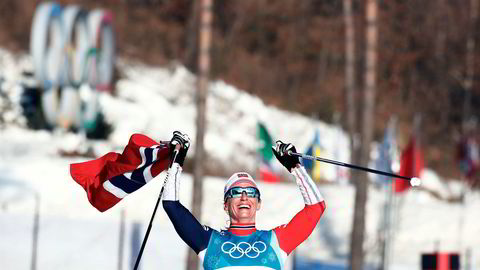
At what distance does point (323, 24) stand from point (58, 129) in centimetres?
2272

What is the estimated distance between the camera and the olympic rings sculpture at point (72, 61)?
33438 millimetres

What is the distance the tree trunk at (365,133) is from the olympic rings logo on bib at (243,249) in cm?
1521

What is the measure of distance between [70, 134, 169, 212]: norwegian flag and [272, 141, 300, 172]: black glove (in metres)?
1.14

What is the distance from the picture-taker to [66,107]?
34188 millimetres

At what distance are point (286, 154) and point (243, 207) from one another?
55cm

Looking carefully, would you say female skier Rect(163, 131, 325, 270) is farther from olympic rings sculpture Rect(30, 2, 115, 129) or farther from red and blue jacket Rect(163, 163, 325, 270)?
olympic rings sculpture Rect(30, 2, 115, 129)

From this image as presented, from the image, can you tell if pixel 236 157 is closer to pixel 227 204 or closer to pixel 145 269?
pixel 145 269

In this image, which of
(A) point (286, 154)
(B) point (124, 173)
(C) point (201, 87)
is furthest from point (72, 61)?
(A) point (286, 154)

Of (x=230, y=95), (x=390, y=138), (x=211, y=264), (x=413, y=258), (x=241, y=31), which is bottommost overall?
(x=211, y=264)

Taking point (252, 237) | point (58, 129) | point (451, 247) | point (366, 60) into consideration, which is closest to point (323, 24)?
point (58, 129)

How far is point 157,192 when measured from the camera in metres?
29.0

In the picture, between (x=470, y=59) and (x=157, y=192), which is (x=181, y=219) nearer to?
(x=157, y=192)

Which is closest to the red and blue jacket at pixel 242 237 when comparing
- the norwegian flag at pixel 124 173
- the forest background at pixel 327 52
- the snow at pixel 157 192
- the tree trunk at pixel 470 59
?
the norwegian flag at pixel 124 173

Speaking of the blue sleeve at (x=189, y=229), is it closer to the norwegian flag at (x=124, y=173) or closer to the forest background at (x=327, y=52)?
the norwegian flag at (x=124, y=173)
